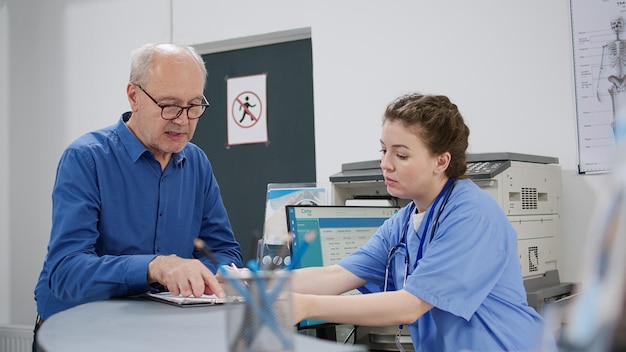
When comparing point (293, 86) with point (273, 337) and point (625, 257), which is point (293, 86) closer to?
point (273, 337)

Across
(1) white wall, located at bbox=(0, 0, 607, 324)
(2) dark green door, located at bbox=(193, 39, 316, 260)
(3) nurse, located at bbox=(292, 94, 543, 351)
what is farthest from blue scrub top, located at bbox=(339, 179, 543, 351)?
(2) dark green door, located at bbox=(193, 39, 316, 260)

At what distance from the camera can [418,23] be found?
123 inches

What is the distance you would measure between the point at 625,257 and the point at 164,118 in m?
1.41

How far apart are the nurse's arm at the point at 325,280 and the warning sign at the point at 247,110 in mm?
1892

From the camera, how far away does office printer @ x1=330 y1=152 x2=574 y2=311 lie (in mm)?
2205

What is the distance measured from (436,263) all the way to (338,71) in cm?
197

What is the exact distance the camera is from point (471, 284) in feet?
4.94

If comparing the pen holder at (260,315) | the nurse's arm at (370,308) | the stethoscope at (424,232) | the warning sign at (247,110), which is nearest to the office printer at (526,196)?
the stethoscope at (424,232)

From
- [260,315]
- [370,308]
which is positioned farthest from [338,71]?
[260,315]

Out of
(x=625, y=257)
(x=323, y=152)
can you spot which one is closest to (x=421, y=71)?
(x=323, y=152)

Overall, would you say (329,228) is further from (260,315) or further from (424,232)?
(260,315)

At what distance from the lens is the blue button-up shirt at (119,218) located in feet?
4.95

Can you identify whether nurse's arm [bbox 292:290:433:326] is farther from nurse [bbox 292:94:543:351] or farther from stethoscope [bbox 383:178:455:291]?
stethoscope [bbox 383:178:455:291]

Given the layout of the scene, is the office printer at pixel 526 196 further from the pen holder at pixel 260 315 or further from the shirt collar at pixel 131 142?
the pen holder at pixel 260 315
